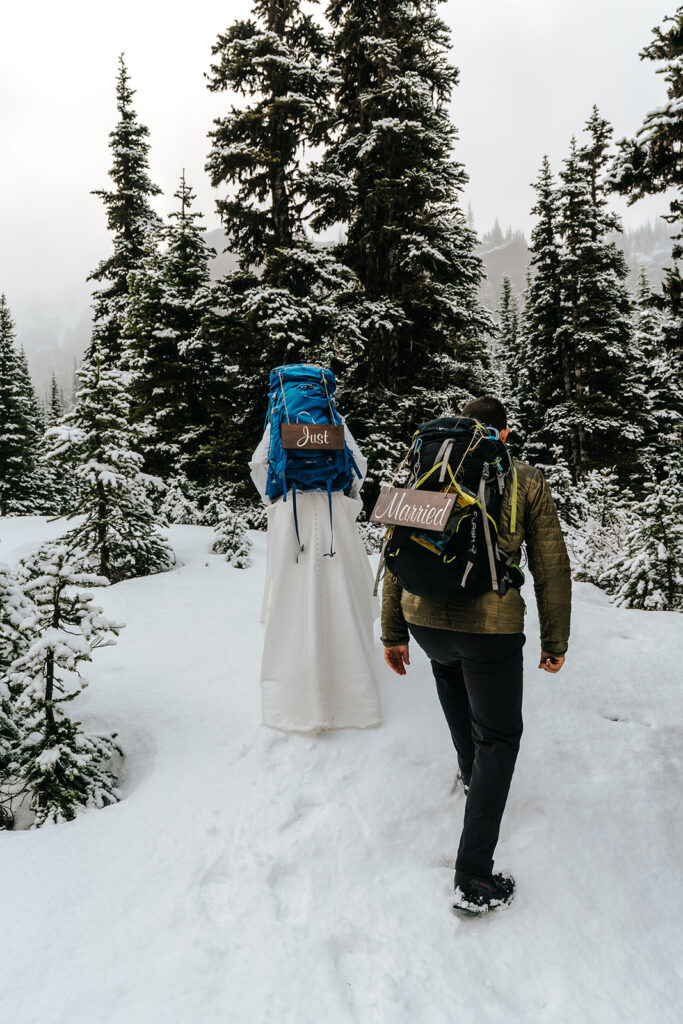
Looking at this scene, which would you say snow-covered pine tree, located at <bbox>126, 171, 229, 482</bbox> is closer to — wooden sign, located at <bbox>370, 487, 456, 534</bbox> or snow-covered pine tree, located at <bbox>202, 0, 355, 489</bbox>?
snow-covered pine tree, located at <bbox>202, 0, 355, 489</bbox>

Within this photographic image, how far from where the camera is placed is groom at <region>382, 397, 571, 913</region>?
2393 mm

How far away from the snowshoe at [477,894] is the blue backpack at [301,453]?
1917 millimetres

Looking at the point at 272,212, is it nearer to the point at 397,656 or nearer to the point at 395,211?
the point at 395,211

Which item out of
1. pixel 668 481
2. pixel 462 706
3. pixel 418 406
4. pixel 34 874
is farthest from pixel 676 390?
pixel 34 874

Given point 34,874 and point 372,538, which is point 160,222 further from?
point 34,874

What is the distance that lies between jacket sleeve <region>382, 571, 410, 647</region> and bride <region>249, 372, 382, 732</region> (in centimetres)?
74

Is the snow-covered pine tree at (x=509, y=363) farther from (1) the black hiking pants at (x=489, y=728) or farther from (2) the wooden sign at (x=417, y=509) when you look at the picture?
(1) the black hiking pants at (x=489, y=728)

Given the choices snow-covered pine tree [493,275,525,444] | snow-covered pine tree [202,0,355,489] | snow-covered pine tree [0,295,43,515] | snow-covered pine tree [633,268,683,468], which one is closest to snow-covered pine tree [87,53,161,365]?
snow-covered pine tree [0,295,43,515]

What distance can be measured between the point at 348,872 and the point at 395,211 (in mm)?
15507

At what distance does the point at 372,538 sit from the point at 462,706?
303 inches

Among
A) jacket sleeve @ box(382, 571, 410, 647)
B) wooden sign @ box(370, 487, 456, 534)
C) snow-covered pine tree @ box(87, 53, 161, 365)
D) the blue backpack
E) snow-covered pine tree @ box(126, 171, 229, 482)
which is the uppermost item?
snow-covered pine tree @ box(87, 53, 161, 365)

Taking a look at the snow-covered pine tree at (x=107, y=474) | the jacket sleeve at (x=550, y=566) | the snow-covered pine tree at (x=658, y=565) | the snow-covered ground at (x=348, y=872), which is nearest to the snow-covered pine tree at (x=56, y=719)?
the snow-covered ground at (x=348, y=872)

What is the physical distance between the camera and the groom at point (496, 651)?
239 cm

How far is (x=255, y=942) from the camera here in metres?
2.24
